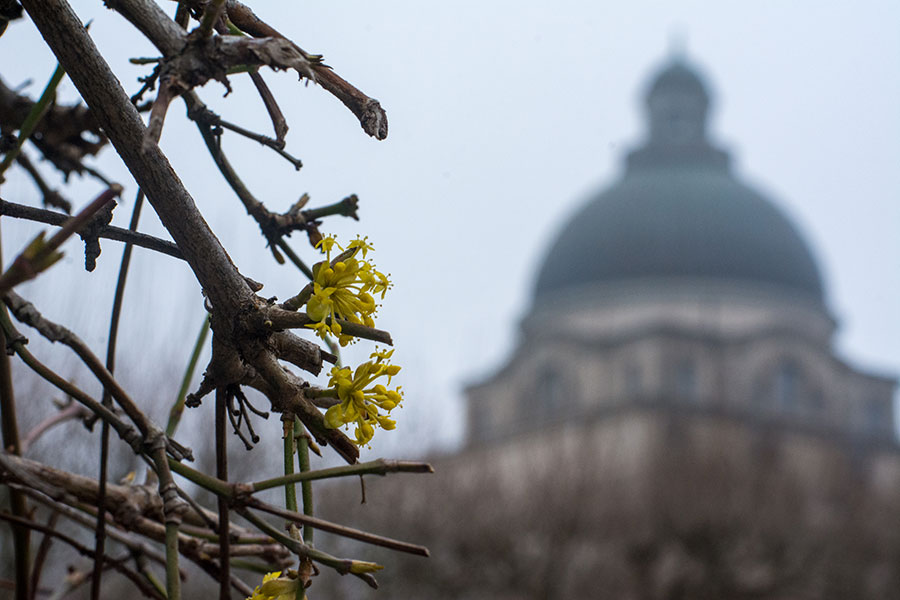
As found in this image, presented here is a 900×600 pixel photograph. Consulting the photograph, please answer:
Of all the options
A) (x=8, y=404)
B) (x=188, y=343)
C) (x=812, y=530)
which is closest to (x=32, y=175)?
(x=8, y=404)

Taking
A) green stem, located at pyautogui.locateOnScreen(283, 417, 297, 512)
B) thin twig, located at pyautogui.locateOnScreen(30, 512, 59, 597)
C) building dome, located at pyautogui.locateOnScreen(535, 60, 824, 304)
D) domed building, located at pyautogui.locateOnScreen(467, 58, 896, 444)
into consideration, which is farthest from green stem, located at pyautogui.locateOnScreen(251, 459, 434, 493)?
building dome, located at pyautogui.locateOnScreen(535, 60, 824, 304)

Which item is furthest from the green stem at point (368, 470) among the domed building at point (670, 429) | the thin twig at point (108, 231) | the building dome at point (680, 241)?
the building dome at point (680, 241)

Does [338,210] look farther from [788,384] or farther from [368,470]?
[788,384]

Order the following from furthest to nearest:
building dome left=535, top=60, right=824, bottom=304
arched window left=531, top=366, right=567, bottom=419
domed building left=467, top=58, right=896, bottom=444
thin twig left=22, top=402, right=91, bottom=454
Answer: building dome left=535, top=60, right=824, bottom=304
arched window left=531, top=366, right=567, bottom=419
domed building left=467, top=58, right=896, bottom=444
thin twig left=22, top=402, right=91, bottom=454

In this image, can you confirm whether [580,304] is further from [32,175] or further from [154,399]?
[32,175]

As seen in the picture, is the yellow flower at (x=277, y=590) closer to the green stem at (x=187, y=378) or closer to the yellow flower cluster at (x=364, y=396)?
the yellow flower cluster at (x=364, y=396)

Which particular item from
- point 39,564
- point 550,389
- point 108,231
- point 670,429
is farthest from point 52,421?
point 550,389

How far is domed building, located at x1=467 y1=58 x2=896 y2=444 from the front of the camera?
31391mm

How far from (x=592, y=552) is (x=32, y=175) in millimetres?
14191

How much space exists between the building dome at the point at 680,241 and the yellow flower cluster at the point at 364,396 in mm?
32718

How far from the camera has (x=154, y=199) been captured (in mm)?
703

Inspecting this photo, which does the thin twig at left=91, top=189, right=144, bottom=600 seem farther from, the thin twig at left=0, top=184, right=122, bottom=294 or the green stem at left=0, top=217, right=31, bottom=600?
the thin twig at left=0, top=184, right=122, bottom=294

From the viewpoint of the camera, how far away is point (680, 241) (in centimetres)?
3322

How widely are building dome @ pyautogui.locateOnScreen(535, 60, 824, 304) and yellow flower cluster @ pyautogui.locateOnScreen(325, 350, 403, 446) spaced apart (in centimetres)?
3272
